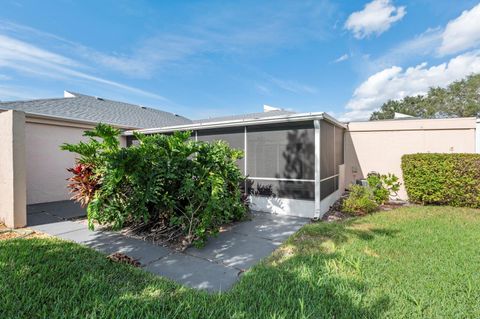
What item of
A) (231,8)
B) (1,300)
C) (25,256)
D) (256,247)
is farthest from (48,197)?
(231,8)

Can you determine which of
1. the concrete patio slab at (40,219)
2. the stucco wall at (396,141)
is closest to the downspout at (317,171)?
the stucco wall at (396,141)

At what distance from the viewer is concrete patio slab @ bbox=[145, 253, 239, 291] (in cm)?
300

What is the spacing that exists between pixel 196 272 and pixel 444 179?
323 inches

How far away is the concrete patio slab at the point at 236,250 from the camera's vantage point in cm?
370

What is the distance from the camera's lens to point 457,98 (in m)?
26.5

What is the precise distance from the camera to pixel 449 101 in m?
27.3

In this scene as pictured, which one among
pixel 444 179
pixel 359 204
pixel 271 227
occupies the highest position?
pixel 444 179

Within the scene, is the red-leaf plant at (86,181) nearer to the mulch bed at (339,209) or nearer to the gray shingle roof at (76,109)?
the gray shingle roof at (76,109)

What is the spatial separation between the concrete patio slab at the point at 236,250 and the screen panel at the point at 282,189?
2.27 m

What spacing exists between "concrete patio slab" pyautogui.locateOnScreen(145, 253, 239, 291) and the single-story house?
367 centimetres

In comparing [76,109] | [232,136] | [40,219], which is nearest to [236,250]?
[232,136]

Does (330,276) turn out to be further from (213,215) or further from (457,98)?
(457,98)

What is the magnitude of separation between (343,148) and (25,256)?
1057 cm

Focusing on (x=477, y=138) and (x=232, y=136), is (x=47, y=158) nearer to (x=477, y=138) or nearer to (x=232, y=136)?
(x=232, y=136)
